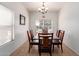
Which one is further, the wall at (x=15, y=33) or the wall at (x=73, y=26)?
the wall at (x=73, y=26)

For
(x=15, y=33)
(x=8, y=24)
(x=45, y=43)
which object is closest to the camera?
(x=45, y=43)

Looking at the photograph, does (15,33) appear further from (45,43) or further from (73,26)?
(73,26)

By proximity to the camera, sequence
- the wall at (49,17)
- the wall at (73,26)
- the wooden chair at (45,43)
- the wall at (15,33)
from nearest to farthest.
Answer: the wall at (15,33) < the wooden chair at (45,43) < the wall at (73,26) < the wall at (49,17)

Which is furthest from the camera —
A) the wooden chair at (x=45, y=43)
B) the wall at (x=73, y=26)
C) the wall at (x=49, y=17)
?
the wall at (x=49, y=17)

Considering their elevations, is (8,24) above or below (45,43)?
above

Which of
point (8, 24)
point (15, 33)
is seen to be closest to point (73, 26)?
point (15, 33)

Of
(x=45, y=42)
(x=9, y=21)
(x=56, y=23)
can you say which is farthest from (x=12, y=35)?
(x=56, y=23)

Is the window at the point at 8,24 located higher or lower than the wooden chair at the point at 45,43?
higher

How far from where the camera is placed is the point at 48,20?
818 cm

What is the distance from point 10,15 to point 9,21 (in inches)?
8.9

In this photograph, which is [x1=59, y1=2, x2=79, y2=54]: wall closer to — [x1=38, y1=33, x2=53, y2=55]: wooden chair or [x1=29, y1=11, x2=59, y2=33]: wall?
[x1=38, y1=33, x2=53, y2=55]: wooden chair

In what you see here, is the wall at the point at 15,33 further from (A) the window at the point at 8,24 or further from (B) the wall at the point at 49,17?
(B) the wall at the point at 49,17

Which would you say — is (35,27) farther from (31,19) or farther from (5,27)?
(5,27)

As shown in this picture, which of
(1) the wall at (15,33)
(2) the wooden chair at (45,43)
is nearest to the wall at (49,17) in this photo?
(1) the wall at (15,33)
